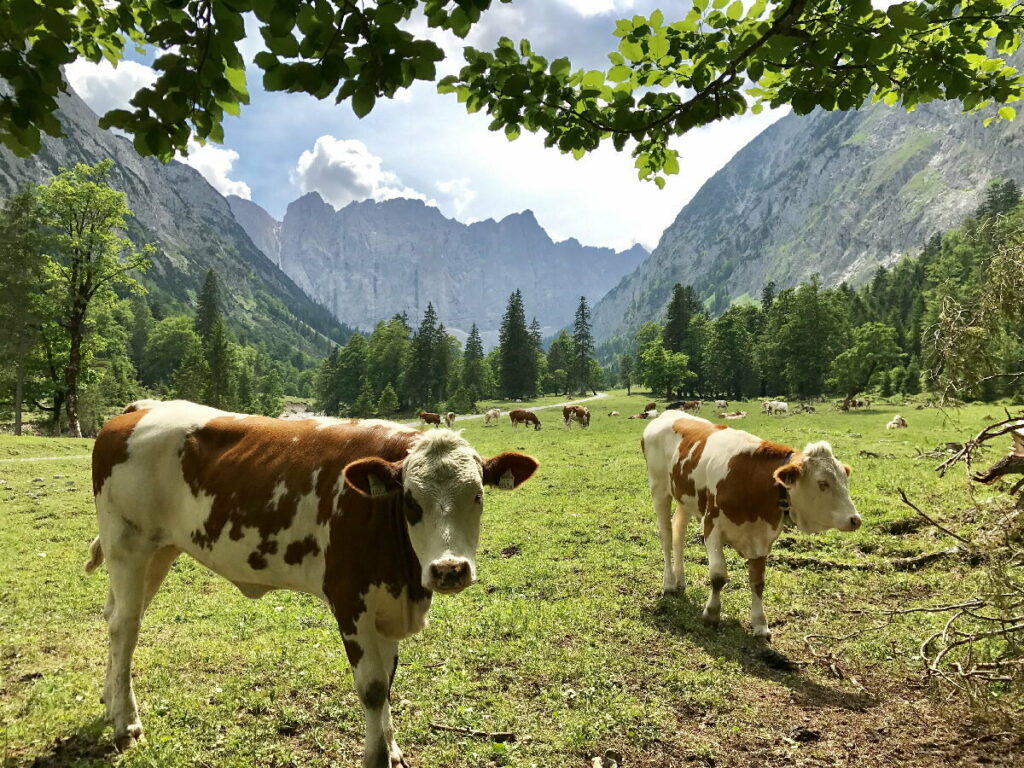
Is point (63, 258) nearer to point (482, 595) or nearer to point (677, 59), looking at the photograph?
point (482, 595)

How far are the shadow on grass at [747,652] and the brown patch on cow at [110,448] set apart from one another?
247 inches

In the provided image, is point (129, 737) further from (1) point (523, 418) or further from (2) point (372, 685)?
(1) point (523, 418)

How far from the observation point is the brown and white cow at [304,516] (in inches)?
140

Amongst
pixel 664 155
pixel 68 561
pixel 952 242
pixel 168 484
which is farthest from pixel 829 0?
pixel 952 242

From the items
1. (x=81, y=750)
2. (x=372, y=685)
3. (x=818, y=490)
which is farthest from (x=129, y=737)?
(x=818, y=490)

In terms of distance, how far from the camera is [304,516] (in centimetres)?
411

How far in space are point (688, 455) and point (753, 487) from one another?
4.66 feet

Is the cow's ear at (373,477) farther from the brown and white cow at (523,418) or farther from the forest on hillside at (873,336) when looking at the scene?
the brown and white cow at (523,418)

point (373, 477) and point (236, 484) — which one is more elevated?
point (373, 477)

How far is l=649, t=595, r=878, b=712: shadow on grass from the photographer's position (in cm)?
516

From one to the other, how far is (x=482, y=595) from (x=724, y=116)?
6864 millimetres

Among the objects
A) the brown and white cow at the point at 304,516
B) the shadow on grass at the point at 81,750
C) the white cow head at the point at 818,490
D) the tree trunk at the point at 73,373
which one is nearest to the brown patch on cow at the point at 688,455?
the white cow head at the point at 818,490

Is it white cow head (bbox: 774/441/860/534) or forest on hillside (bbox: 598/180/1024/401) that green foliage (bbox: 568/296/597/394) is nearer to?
forest on hillside (bbox: 598/180/1024/401)

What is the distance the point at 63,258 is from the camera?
29984mm
